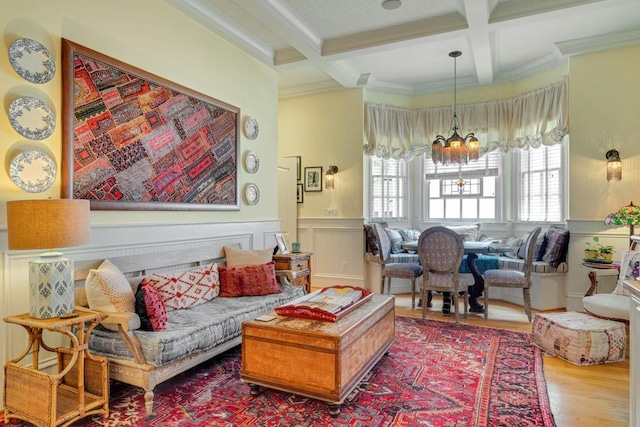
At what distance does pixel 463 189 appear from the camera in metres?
6.34

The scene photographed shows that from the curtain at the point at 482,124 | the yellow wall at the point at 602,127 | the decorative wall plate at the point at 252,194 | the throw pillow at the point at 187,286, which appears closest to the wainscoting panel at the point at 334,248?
the curtain at the point at 482,124

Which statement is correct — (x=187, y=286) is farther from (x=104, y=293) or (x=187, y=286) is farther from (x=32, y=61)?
(x=32, y=61)

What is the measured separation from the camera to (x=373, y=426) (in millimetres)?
2229

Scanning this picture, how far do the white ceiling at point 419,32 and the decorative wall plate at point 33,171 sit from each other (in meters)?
1.89

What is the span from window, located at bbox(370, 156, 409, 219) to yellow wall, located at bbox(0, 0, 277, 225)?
199 cm

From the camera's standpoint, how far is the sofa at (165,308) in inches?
94.8

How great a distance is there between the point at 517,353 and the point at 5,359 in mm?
3862

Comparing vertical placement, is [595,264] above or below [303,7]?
below

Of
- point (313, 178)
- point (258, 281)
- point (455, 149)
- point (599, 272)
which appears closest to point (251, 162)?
point (258, 281)

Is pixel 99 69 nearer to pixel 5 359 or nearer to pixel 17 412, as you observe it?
pixel 5 359

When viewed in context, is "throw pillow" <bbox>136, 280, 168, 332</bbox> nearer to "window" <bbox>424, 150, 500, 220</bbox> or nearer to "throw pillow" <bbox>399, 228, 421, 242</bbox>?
"throw pillow" <bbox>399, 228, 421, 242</bbox>

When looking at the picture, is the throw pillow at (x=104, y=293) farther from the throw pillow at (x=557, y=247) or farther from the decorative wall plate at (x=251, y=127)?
the throw pillow at (x=557, y=247)

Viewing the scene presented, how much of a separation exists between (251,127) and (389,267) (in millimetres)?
2545

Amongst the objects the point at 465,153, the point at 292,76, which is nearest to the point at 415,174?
the point at 465,153
